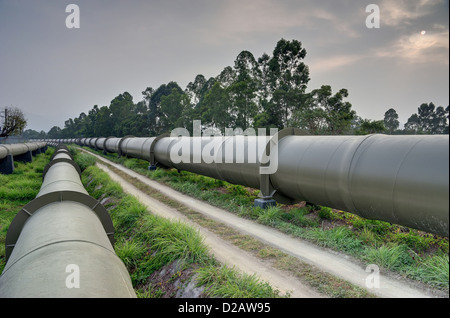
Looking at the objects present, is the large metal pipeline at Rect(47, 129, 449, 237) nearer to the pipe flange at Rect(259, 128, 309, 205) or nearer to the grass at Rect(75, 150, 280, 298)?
the pipe flange at Rect(259, 128, 309, 205)

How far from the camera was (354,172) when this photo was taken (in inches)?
237

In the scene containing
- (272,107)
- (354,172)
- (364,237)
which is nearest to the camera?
(354,172)

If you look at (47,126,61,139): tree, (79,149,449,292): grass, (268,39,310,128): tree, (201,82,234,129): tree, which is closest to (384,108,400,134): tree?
(268,39,310,128): tree

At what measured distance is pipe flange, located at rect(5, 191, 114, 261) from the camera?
13.8ft

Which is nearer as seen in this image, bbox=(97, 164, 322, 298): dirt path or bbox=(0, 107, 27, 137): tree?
bbox=(97, 164, 322, 298): dirt path

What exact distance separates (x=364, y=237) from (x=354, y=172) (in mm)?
1576

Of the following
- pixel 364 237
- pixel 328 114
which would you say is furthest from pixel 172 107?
pixel 364 237

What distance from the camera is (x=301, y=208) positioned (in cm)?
861

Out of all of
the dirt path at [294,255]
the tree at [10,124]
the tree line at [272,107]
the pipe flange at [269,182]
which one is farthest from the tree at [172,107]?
the dirt path at [294,255]

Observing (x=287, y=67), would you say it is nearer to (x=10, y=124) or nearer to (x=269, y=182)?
(x=269, y=182)

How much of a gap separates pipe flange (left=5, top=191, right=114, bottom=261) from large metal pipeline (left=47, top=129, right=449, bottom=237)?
4955mm

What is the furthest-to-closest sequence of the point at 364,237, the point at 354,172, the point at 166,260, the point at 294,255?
the point at 364,237, the point at 354,172, the point at 294,255, the point at 166,260

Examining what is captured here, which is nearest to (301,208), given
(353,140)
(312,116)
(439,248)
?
(353,140)

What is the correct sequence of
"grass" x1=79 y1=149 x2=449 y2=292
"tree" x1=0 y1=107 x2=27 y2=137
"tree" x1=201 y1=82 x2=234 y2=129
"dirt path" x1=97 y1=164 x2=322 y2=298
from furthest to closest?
"tree" x1=0 y1=107 x2=27 y2=137 → "tree" x1=201 y1=82 x2=234 y2=129 → "grass" x1=79 y1=149 x2=449 y2=292 → "dirt path" x1=97 y1=164 x2=322 y2=298
